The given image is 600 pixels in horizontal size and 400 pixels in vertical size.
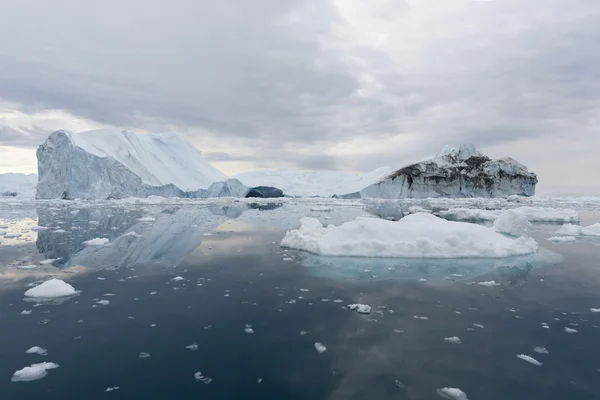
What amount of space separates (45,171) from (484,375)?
46358 millimetres

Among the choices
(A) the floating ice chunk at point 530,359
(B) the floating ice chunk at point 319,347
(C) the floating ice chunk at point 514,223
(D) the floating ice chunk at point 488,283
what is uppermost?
(C) the floating ice chunk at point 514,223

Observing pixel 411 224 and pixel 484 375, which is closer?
pixel 484 375

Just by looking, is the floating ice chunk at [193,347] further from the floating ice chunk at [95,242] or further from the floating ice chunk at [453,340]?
the floating ice chunk at [95,242]

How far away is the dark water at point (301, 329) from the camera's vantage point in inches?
137

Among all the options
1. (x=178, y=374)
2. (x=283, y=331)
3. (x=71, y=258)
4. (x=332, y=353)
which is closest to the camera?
(x=178, y=374)

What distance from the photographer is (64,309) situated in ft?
17.9

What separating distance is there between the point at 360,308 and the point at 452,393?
2219mm

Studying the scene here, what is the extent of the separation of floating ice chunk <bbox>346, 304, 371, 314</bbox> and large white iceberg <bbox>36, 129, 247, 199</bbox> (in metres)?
38.2

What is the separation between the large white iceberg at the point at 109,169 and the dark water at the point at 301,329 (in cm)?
3249

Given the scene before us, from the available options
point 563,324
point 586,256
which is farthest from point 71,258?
point 586,256

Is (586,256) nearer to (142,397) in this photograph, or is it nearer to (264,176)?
(142,397)

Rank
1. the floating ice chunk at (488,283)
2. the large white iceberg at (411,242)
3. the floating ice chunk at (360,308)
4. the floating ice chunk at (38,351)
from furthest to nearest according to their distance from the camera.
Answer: the large white iceberg at (411,242), the floating ice chunk at (488,283), the floating ice chunk at (360,308), the floating ice chunk at (38,351)

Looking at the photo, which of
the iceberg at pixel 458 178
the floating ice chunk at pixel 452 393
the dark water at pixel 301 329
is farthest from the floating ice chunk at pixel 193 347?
the iceberg at pixel 458 178

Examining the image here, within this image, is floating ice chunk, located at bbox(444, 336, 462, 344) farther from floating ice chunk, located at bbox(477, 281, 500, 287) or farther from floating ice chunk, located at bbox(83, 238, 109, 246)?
floating ice chunk, located at bbox(83, 238, 109, 246)
